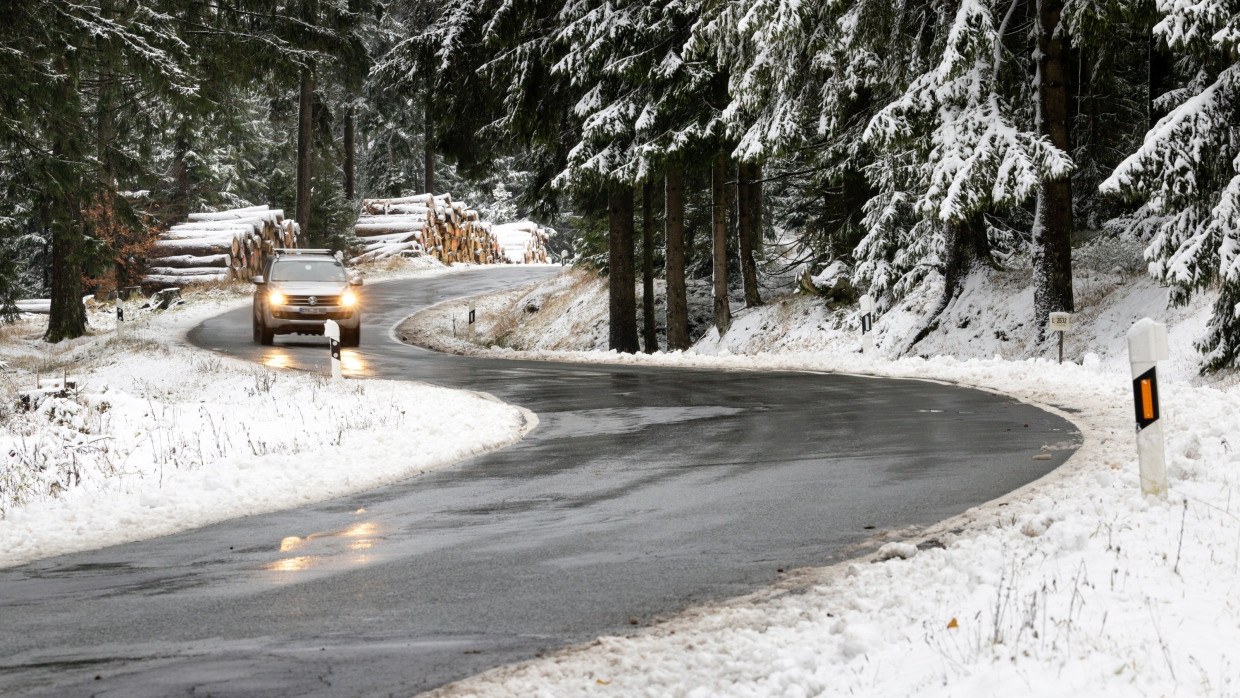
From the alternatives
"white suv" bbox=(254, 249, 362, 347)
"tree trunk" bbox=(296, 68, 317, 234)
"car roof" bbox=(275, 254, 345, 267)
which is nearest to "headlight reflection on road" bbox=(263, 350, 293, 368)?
"white suv" bbox=(254, 249, 362, 347)

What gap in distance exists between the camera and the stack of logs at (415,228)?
59.5 meters

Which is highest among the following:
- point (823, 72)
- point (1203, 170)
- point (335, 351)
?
point (823, 72)

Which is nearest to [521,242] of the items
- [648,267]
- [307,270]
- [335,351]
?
[648,267]

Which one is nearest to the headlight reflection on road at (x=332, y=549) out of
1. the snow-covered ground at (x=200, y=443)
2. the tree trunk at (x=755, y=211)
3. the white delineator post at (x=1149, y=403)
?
the snow-covered ground at (x=200, y=443)

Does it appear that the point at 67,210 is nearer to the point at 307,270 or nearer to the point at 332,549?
the point at 307,270

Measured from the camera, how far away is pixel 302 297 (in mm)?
26109

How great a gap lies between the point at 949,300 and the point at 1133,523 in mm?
17080

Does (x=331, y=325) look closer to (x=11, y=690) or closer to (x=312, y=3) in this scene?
(x=11, y=690)

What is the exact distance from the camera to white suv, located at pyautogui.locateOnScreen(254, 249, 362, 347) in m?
26.2

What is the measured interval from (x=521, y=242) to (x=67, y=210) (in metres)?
53.8

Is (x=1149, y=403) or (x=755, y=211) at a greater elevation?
(x=755, y=211)

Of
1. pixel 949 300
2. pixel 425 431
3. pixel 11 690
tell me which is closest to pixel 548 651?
pixel 11 690

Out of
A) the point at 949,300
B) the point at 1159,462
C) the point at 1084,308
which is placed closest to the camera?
the point at 1159,462

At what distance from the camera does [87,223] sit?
33.3 meters
